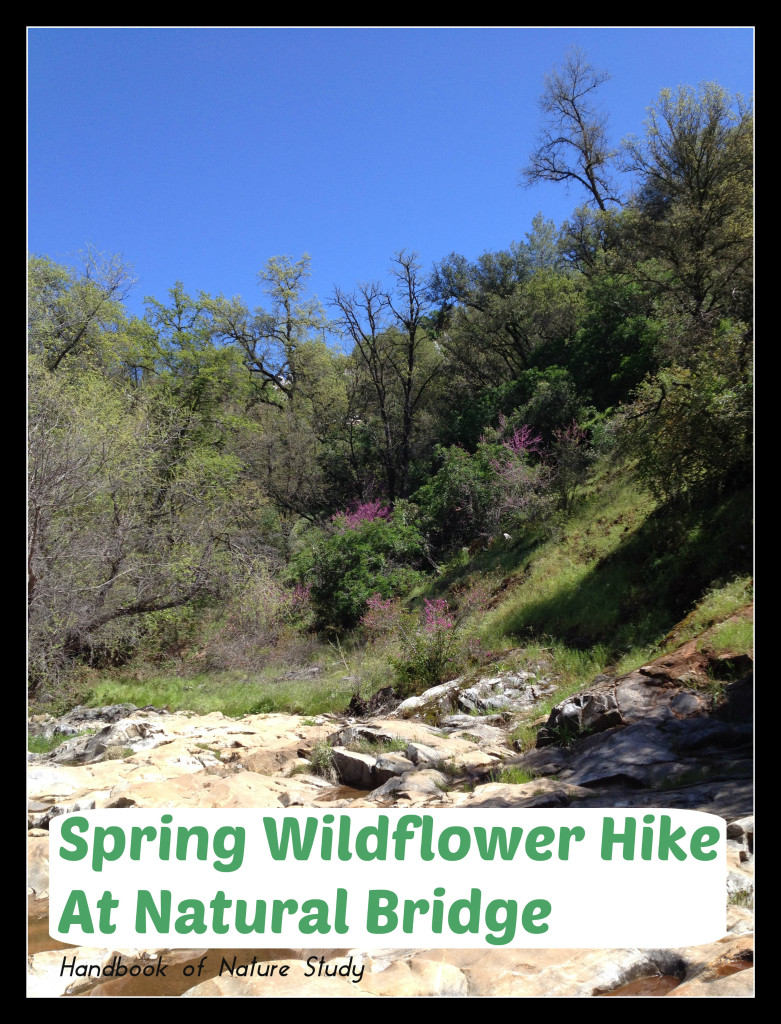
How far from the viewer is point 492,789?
6.80 meters

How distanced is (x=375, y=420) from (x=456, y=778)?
27024 millimetres

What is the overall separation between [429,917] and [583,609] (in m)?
11.1

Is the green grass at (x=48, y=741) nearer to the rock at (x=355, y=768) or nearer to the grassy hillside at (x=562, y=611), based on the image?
the grassy hillside at (x=562, y=611)

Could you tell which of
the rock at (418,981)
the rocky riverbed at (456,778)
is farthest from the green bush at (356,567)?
the rock at (418,981)

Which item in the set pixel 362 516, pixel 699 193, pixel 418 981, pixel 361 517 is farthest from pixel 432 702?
pixel 699 193

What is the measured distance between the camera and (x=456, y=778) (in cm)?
776

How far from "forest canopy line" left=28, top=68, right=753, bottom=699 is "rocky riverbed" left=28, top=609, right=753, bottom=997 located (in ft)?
11.0

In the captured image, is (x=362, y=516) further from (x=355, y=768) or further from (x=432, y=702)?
(x=355, y=768)

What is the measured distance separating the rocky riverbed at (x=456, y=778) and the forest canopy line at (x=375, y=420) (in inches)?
132

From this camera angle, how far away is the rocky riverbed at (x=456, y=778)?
3.37m
